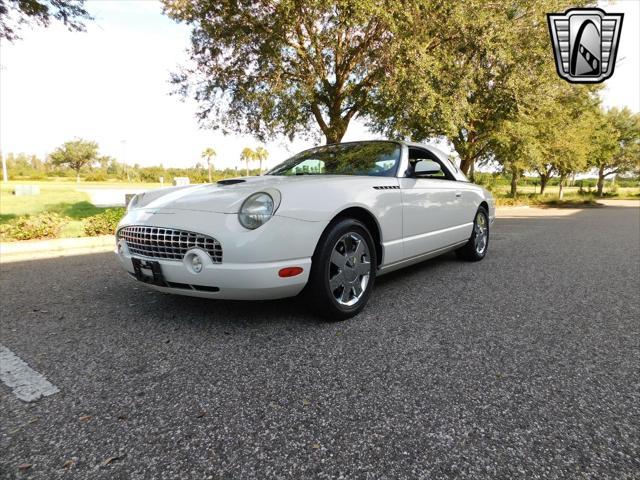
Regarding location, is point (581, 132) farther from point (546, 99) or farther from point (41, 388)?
point (41, 388)

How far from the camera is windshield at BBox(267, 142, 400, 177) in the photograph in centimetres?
355

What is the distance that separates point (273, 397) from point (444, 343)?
1.22m

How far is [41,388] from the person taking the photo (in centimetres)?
197

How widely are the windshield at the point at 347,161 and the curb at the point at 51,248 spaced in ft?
12.4

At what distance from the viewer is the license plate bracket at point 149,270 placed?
8.54 feet

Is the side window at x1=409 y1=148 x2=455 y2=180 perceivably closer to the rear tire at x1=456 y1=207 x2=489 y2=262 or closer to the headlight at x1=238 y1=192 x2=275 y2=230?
the rear tire at x1=456 y1=207 x2=489 y2=262

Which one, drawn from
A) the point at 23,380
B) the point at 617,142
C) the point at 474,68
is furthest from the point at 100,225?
the point at 617,142

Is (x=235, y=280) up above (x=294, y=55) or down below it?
below

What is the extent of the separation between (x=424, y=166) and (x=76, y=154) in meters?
85.4

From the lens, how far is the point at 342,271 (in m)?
2.88

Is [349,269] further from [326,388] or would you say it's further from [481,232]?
[481,232]

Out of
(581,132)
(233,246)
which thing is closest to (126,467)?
(233,246)

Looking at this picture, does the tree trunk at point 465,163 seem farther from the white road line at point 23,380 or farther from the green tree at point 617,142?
the white road line at point 23,380

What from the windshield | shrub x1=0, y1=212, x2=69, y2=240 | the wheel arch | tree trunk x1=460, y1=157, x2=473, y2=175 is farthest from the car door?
tree trunk x1=460, y1=157, x2=473, y2=175
